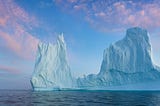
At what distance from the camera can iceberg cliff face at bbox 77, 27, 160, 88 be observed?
5166 centimetres

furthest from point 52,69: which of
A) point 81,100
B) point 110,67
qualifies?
point 81,100

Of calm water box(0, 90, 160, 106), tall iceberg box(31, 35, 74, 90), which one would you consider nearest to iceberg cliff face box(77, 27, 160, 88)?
tall iceberg box(31, 35, 74, 90)

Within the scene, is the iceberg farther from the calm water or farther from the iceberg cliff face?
the calm water

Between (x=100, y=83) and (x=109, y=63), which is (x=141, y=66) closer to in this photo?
(x=109, y=63)

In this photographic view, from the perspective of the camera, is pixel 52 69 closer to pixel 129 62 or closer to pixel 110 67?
pixel 110 67

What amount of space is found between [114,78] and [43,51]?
20130 mm

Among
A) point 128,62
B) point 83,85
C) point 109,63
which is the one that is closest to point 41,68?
point 83,85

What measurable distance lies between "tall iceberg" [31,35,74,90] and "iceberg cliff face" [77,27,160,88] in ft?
27.7

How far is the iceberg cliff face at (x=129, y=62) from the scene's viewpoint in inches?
2034

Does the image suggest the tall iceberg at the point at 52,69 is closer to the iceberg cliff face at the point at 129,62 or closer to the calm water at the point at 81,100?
the iceberg cliff face at the point at 129,62

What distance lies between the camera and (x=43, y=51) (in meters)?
57.7

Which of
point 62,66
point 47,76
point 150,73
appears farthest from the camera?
point 62,66

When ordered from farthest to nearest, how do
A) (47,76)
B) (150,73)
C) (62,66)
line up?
(62,66) → (47,76) → (150,73)

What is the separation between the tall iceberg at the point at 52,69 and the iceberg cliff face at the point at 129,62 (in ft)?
27.7
